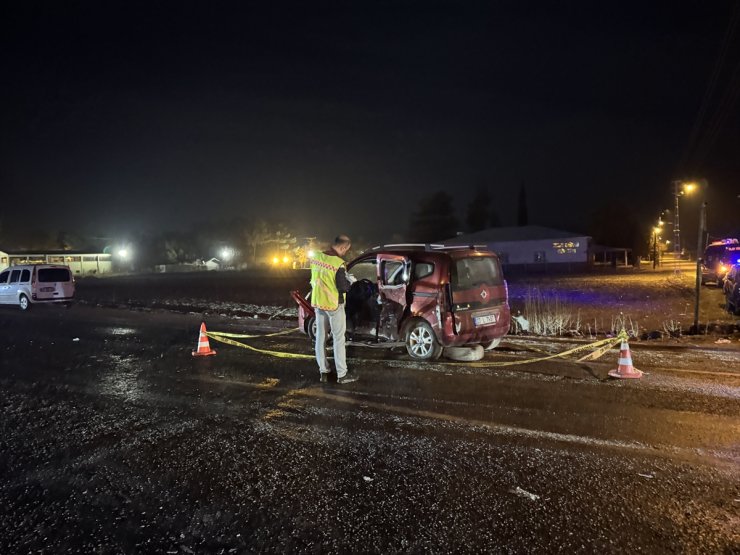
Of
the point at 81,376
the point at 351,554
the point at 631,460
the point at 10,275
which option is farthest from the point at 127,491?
the point at 10,275

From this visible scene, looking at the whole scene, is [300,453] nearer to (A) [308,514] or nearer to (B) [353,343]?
(A) [308,514]

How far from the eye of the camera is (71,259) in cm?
8038

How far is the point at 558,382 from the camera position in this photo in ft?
23.3

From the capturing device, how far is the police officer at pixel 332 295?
7.07m

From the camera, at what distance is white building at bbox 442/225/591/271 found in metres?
56.1

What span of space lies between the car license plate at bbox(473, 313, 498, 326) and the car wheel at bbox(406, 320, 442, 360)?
698 mm

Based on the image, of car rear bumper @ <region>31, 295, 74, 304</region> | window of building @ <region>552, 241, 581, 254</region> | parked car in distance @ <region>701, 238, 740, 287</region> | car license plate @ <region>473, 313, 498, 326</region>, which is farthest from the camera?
A: window of building @ <region>552, 241, 581, 254</region>

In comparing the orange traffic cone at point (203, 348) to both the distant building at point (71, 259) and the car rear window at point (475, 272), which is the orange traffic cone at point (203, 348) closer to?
the car rear window at point (475, 272)

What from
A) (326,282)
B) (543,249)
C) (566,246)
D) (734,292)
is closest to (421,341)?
(326,282)

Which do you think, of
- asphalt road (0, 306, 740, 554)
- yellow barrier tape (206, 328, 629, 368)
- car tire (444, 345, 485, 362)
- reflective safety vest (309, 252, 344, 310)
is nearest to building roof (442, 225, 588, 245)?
yellow barrier tape (206, 328, 629, 368)

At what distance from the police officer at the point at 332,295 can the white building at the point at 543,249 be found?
49541 mm

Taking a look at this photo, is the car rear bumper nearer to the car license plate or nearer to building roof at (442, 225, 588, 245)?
the car license plate

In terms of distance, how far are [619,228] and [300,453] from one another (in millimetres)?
84451

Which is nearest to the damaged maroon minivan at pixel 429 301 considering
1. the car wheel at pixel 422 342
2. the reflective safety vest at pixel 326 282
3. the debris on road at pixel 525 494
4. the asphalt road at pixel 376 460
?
A: the car wheel at pixel 422 342
